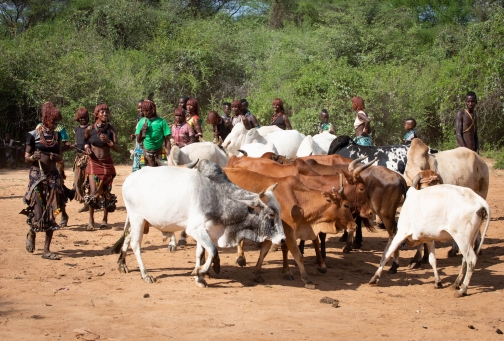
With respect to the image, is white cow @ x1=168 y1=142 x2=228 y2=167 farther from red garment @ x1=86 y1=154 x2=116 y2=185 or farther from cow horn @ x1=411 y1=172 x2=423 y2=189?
cow horn @ x1=411 y1=172 x2=423 y2=189

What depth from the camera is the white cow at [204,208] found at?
7.95 meters

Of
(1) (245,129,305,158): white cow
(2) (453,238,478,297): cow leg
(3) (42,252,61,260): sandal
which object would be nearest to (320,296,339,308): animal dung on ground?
(2) (453,238,478,297): cow leg

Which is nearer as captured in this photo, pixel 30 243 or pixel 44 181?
pixel 44 181

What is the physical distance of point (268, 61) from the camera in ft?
94.7

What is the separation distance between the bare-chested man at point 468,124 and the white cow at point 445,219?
13.7 ft

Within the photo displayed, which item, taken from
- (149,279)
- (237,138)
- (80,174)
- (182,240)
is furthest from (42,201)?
(237,138)

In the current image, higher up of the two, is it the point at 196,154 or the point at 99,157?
the point at 196,154

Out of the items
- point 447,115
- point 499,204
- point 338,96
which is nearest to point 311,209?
point 499,204

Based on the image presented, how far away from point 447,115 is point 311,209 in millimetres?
15051

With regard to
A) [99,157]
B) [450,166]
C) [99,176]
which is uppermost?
[450,166]

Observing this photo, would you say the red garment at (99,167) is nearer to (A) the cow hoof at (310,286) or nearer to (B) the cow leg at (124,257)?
(B) the cow leg at (124,257)

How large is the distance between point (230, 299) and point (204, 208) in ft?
3.67

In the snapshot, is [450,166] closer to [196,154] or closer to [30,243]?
[196,154]

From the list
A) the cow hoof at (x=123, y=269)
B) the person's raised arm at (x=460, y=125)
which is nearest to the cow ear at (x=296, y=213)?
the cow hoof at (x=123, y=269)
